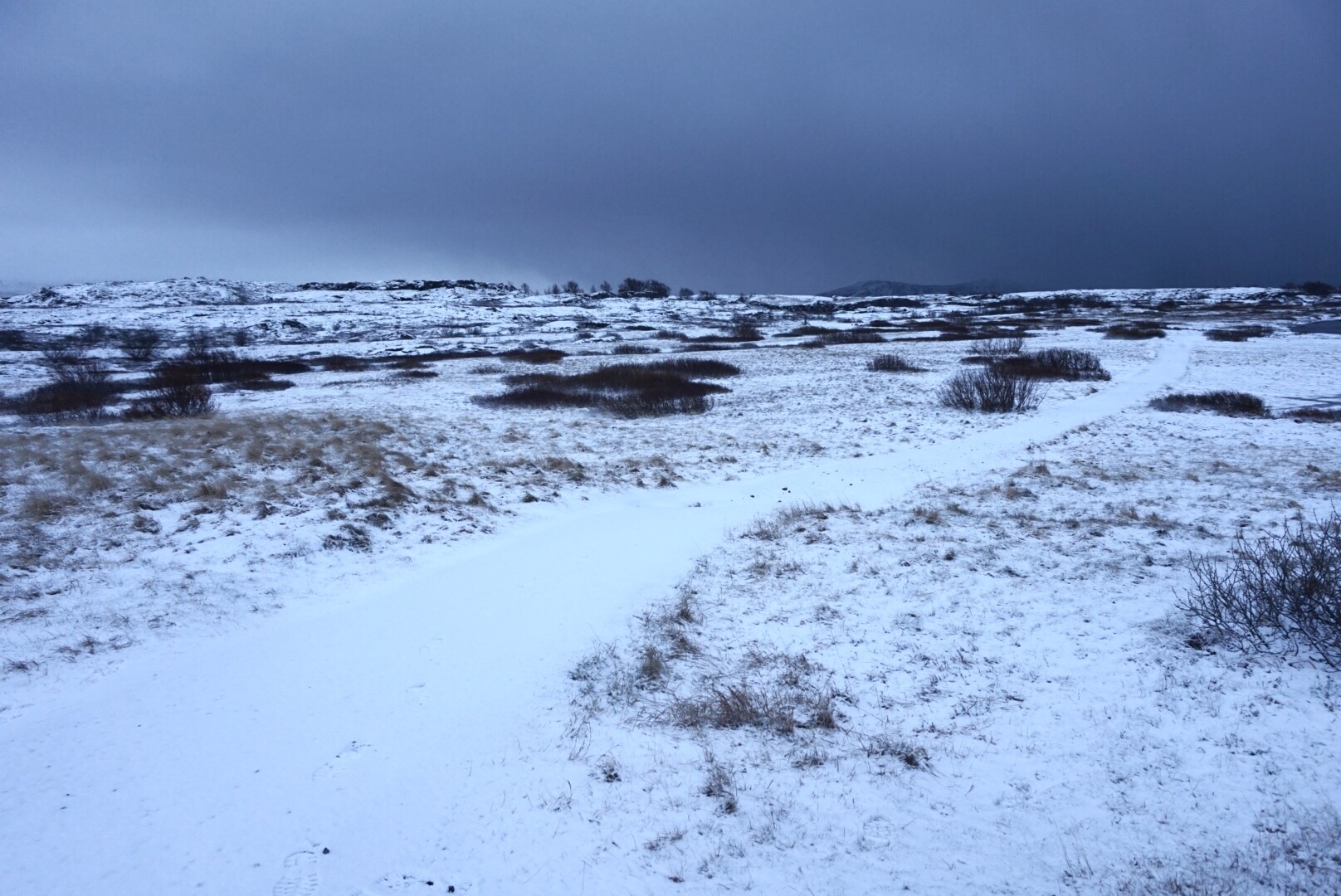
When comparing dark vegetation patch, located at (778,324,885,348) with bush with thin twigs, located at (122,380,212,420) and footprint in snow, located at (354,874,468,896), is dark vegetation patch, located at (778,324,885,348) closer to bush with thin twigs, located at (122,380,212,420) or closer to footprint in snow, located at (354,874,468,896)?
bush with thin twigs, located at (122,380,212,420)

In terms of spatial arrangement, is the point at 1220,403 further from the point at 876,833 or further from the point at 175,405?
the point at 175,405

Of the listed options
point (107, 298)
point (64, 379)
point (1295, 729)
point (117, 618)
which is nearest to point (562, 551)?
point (117, 618)

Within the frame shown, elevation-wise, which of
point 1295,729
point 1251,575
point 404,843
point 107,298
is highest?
point 107,298

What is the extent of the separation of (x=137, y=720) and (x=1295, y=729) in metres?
8.49

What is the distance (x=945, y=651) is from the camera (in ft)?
19.1

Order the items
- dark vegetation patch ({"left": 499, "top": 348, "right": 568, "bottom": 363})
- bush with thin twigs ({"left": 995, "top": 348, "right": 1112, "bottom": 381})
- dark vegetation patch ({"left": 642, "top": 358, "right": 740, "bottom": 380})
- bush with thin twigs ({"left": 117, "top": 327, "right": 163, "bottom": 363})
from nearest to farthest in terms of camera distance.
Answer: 1. bush with thin twigs ({"left": 995, "top": 348, "right": 1112, "bottom": 381})
2. dark vegetation patch ({"left": 642, "top": 358, "right": 740, "bottom": 380})
3. dark vegetation patch ({"left": 499, "top": 348, "right": 568, "bottom": 363})
4. bush with thin twigs ({"left": 117, "top": 327, "right": 163, "bottom": 363})

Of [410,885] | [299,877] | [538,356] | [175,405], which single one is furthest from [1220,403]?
[175,405]

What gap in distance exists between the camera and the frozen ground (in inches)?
149

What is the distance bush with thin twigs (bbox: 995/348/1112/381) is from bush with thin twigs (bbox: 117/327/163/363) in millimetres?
48325

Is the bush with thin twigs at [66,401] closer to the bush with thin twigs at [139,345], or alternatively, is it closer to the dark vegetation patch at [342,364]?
the dark vegetation patch at [342,364]

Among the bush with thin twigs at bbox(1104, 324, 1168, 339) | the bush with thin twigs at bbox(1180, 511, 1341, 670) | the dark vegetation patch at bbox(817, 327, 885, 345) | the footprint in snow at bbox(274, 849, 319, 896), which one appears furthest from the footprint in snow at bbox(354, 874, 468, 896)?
the bush with thin twigs at bbox(1104, 324, 1168, 339)

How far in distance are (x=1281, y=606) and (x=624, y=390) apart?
815 inches

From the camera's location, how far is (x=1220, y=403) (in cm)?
1772

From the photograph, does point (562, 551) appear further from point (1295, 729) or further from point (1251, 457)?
point (1251, 457)
